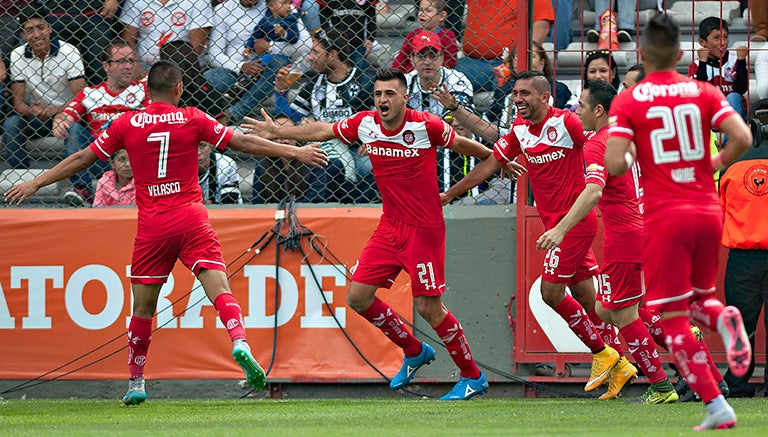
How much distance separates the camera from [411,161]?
28.4ft

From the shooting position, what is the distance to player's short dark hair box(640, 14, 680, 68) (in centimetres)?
569

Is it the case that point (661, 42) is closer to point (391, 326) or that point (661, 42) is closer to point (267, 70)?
point (391, 326)

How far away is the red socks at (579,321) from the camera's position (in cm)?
873

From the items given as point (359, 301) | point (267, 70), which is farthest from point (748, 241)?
point (267, 70)

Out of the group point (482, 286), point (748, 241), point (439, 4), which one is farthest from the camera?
point (439, 4)

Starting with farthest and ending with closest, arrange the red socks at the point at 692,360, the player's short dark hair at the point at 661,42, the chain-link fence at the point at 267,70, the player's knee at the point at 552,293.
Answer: the chain-link fence at the point at 267,70 → the player's knee at the point at 552,293 → the player's short dark hair at the point at 661,42 → the red socks at the point at 692,360

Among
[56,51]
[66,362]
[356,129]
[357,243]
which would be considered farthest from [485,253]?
[56,51]

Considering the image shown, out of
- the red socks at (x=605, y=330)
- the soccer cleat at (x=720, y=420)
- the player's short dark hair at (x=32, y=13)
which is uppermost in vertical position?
the player's short dark hair at (x=32, y=13)

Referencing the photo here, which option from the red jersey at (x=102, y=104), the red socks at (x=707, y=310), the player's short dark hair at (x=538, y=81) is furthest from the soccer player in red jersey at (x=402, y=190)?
the red socks at (x=707, y=310)

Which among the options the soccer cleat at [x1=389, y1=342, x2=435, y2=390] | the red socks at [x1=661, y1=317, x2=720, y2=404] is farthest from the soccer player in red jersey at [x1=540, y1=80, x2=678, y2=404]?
the red socks at [x1=661, y1=317, x2=720, y2=404]

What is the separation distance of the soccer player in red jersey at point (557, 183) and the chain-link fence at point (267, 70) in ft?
3.10

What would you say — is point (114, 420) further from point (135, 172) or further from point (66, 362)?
point (66, 362)

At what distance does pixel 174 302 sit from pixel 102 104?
6.47 feet

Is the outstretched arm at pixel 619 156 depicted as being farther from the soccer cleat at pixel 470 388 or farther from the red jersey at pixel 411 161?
the soccer cleat at pixel 470 388
